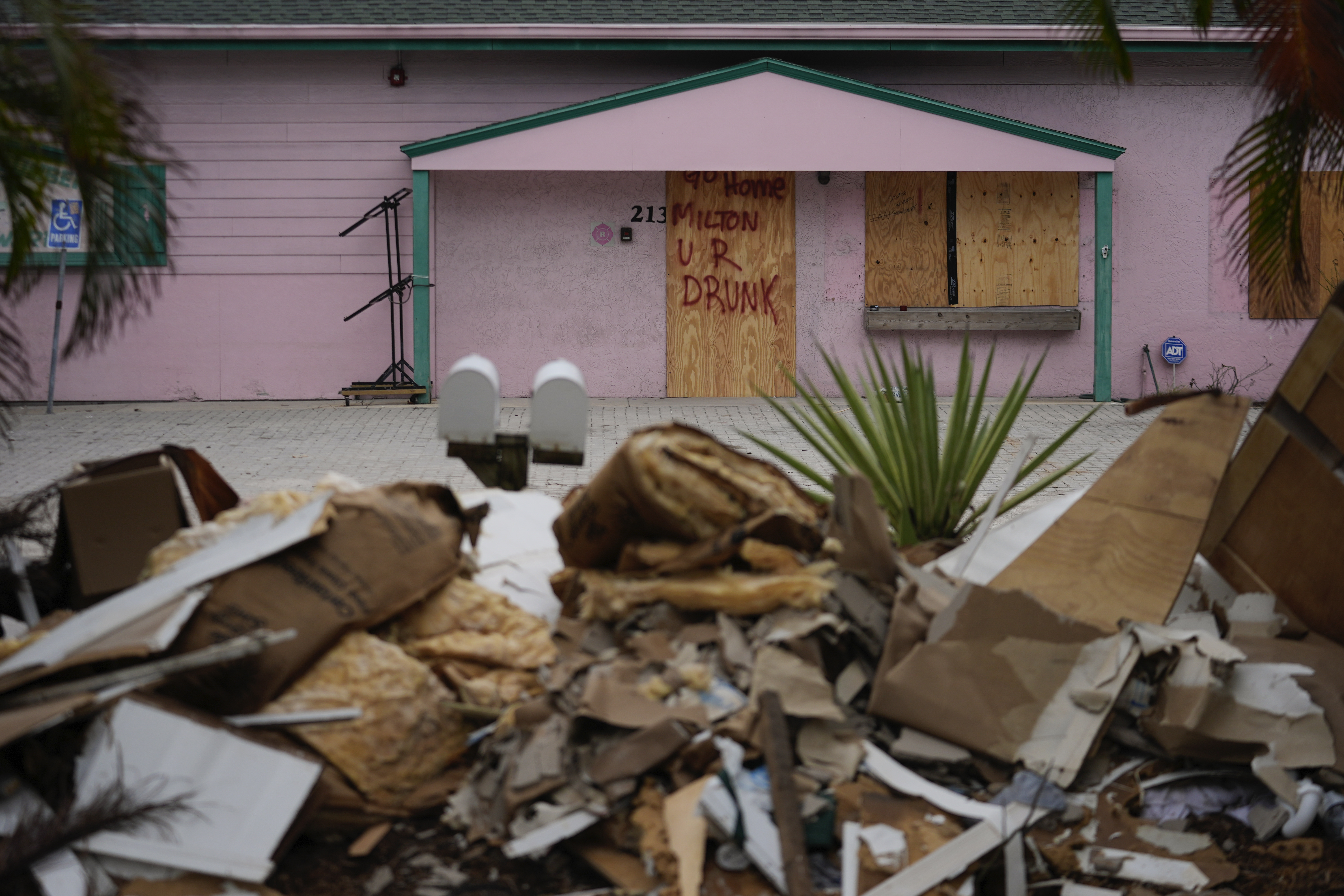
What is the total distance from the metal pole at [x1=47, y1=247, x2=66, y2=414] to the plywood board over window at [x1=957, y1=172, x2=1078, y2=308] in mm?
9164

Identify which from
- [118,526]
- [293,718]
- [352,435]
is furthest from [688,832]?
[352,435]

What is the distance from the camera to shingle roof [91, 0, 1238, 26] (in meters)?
11.6

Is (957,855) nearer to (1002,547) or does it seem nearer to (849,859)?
(849,859)

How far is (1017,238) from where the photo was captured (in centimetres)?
1208

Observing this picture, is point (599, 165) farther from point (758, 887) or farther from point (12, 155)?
point (758, 887)

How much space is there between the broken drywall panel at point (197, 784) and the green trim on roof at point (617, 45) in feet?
33.1

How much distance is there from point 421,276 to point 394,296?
2.25 ft

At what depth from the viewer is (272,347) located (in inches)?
471

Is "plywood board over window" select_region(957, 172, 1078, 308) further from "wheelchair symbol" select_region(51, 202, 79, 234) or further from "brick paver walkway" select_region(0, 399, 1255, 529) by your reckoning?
"wheelchair symbol" select_region(51, 202, 79, 234)

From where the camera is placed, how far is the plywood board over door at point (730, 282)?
11898 mm

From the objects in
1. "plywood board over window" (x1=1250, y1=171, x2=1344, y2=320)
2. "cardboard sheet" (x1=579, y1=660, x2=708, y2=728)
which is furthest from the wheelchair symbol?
"plywood board over window" (x1=1250, y1=171, x2=1344, y2=320)

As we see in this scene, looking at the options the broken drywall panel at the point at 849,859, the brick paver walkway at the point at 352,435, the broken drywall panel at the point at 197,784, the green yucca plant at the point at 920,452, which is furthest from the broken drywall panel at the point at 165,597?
the brick paver walkway at the point at 352,435

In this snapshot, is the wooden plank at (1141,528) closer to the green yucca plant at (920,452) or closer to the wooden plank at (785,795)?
the green yucca plant at (920,452)

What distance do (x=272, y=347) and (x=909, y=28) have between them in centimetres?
765
